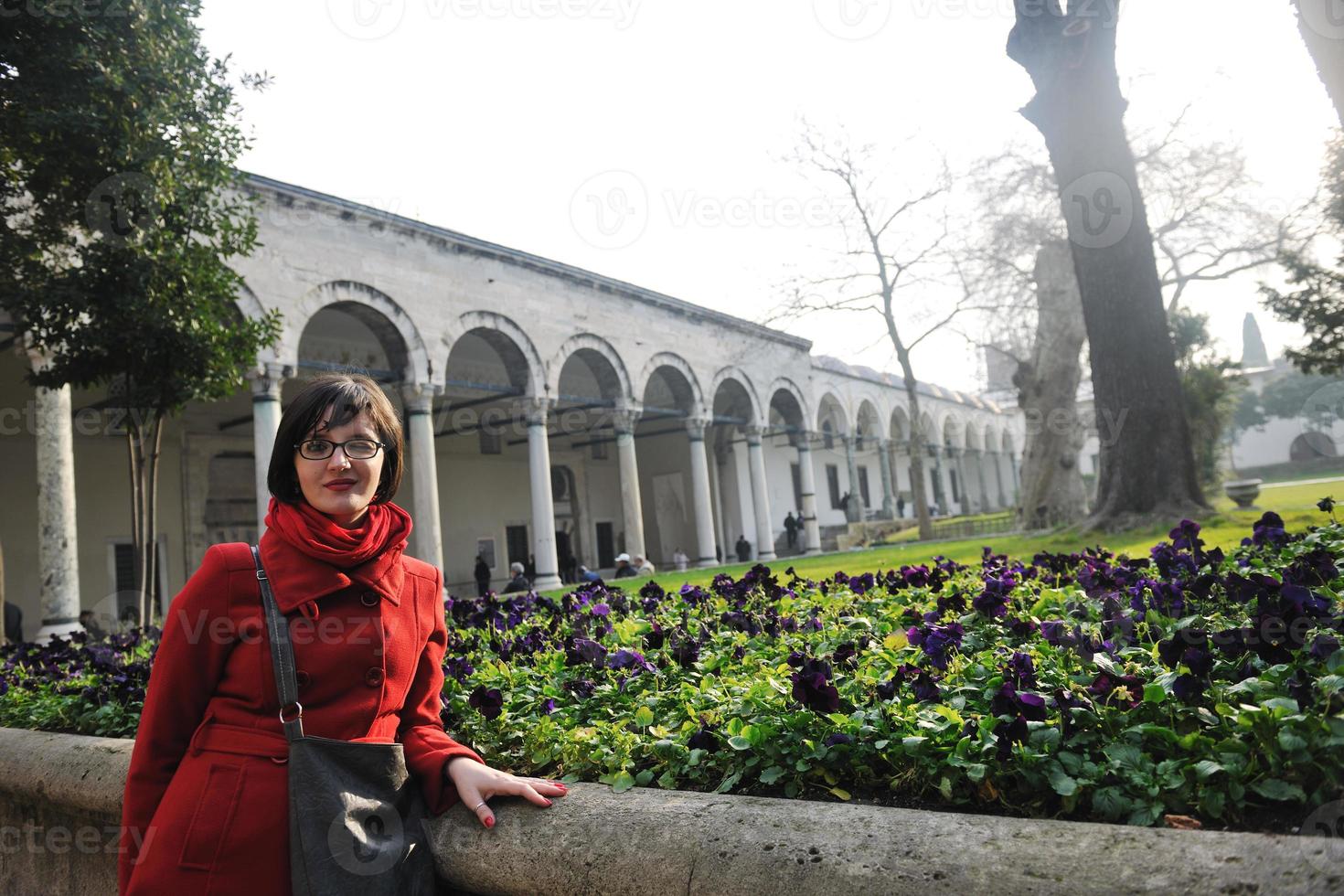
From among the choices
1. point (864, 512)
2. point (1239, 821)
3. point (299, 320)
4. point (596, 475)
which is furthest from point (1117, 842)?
point (864, 512)

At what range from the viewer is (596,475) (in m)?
28.2

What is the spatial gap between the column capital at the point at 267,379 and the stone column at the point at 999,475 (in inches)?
1794

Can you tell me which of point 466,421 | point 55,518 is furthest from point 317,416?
point 466,421

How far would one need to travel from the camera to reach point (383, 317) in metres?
14.9

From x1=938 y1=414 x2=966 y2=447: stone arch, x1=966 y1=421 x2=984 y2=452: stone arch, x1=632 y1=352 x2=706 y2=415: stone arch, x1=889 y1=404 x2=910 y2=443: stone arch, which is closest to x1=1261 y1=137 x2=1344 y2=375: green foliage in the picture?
x1=632 y1=352 x2=706 y2=415: stone arch

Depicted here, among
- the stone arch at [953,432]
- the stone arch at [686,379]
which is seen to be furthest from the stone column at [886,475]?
the stone arch at [686,379]

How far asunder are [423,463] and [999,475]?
1729 inches

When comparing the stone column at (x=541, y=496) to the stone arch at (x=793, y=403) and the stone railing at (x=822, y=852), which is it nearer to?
the stone arch at (x=793, y=403)

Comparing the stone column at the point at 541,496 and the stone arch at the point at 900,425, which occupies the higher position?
the stone arch at the point at 900,425

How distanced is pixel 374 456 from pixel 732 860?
114 centimetres

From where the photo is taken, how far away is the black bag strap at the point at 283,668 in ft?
5.42

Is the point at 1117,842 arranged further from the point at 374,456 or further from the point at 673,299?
the point at 673,299

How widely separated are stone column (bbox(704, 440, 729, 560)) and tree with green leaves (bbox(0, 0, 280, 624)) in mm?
21846

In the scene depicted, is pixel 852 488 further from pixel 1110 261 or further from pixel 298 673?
pixel 298 673
